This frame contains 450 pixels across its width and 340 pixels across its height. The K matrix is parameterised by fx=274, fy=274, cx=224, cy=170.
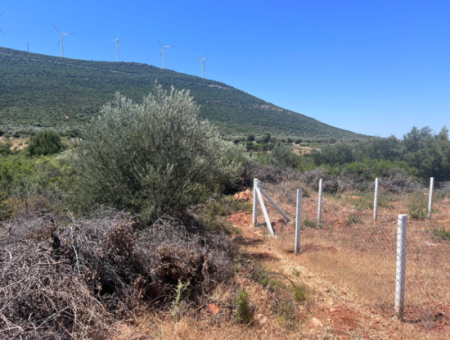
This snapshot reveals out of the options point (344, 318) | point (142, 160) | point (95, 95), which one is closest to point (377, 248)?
point (344, 318)

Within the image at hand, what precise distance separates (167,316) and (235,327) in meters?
0.86

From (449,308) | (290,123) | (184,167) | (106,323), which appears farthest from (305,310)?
(290,123)

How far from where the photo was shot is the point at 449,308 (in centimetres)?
367

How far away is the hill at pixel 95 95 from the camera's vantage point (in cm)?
3981

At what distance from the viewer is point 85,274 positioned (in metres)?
3.28

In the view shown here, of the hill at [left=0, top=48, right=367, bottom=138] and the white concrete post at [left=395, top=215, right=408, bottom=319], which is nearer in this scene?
the white concrete post at [left=395, top=215, right=408, bottom=319]

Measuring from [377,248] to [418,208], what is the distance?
4.92 meters

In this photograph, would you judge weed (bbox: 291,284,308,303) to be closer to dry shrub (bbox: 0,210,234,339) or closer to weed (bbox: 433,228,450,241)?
dry shrub (bbox: 0,210,234,339)

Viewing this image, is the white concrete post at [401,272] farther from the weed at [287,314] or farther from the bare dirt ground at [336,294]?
the weed at [287,314]

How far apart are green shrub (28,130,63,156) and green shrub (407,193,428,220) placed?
59.7 feet

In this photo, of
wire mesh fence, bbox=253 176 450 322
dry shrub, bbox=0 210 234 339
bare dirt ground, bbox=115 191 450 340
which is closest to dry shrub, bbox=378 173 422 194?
wire mesh fence, bbox=253 176 450 322

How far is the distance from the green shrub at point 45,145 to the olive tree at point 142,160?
1279 cm

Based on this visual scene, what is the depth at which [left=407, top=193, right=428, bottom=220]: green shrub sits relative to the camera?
29.4ft

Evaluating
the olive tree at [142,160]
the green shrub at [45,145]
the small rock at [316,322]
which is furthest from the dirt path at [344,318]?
the green shrub at [45,145]
